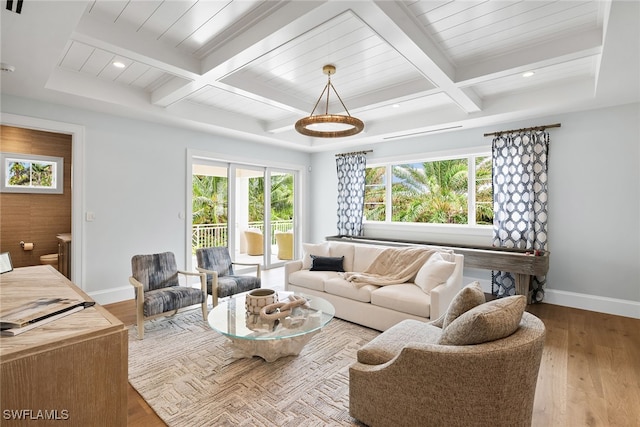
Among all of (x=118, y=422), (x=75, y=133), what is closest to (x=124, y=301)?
(x=75, y=133)

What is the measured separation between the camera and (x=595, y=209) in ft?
13.3

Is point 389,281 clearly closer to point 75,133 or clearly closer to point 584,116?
point 584,116

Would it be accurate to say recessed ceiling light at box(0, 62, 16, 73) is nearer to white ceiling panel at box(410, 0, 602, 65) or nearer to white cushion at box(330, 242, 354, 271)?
white ceiling panel at box(410, 0, 602, 65)

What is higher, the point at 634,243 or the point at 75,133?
the point at 75,133

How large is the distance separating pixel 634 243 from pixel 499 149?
195 centimetres

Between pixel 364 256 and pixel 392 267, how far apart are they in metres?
0.48

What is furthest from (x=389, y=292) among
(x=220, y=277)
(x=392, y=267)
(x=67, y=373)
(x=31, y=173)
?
(x=31, y=173)

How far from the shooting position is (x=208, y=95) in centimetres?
422

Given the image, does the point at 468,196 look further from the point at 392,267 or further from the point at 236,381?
the point at 236,381

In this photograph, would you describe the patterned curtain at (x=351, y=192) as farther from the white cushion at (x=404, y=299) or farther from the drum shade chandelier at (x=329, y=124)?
the drum shade chandelier at (x=329, y=124)

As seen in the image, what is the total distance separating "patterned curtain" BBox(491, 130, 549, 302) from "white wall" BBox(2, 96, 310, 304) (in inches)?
185

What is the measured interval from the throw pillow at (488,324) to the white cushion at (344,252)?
2.68 metres

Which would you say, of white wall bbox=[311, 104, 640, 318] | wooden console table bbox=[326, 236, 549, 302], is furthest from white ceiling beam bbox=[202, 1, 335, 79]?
white wall bbox=[311, 104, 640, 318]

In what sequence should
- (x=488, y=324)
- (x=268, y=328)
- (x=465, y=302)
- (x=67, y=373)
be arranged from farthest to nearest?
(x=268, y=328)
(x=465, y=302)
(x=488, y=324)
(x=67, y=373)
